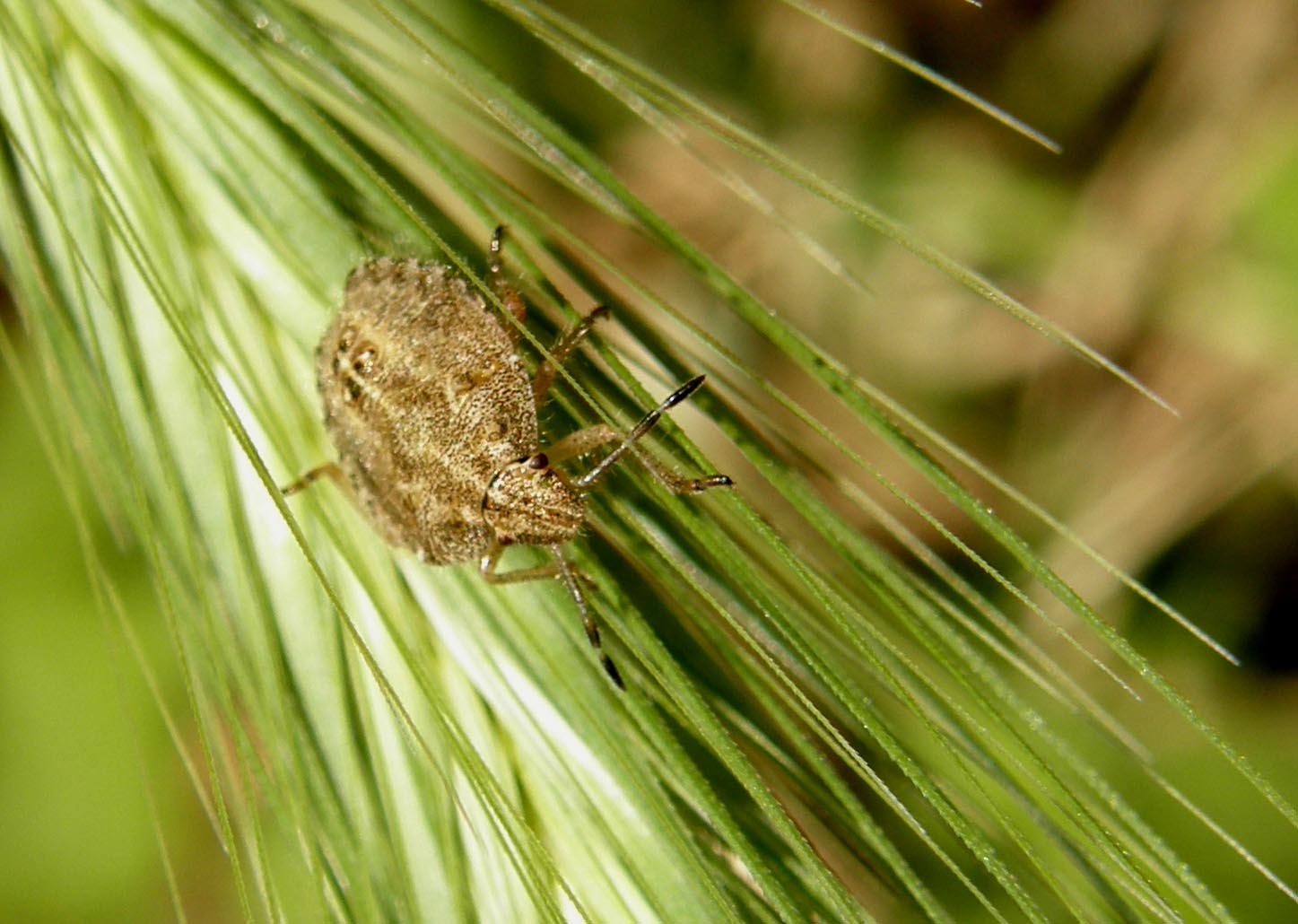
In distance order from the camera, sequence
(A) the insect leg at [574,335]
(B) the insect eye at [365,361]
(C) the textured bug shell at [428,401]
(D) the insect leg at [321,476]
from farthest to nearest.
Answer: (B) the insect eye at [365,361]
(C) the textured bug shell at [428,401]
(D) the insect leg at [321,476]
(A) the insect leg at [574,335]

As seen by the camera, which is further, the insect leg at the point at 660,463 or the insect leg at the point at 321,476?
the insect leg at the point at 321,476

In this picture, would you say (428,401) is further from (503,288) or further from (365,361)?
(503,288)

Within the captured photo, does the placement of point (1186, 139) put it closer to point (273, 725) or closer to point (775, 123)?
point (775, 123)

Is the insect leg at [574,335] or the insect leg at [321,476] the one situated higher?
the insect leg at [574,335]

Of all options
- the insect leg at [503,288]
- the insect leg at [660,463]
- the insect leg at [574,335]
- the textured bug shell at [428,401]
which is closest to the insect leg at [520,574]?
the textured bug shell at [428,401]

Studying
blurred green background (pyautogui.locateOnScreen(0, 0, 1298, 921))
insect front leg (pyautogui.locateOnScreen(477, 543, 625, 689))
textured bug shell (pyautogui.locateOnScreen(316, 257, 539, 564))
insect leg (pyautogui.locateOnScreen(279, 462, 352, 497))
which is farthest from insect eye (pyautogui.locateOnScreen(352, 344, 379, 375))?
blurred green background (pyautogui.locateOnScreen(0, 0, 1298, 921))

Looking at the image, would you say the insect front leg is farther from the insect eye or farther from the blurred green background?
the blurred green background

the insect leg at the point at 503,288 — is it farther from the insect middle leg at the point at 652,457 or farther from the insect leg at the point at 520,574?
the insect leg at the point at 520,574
